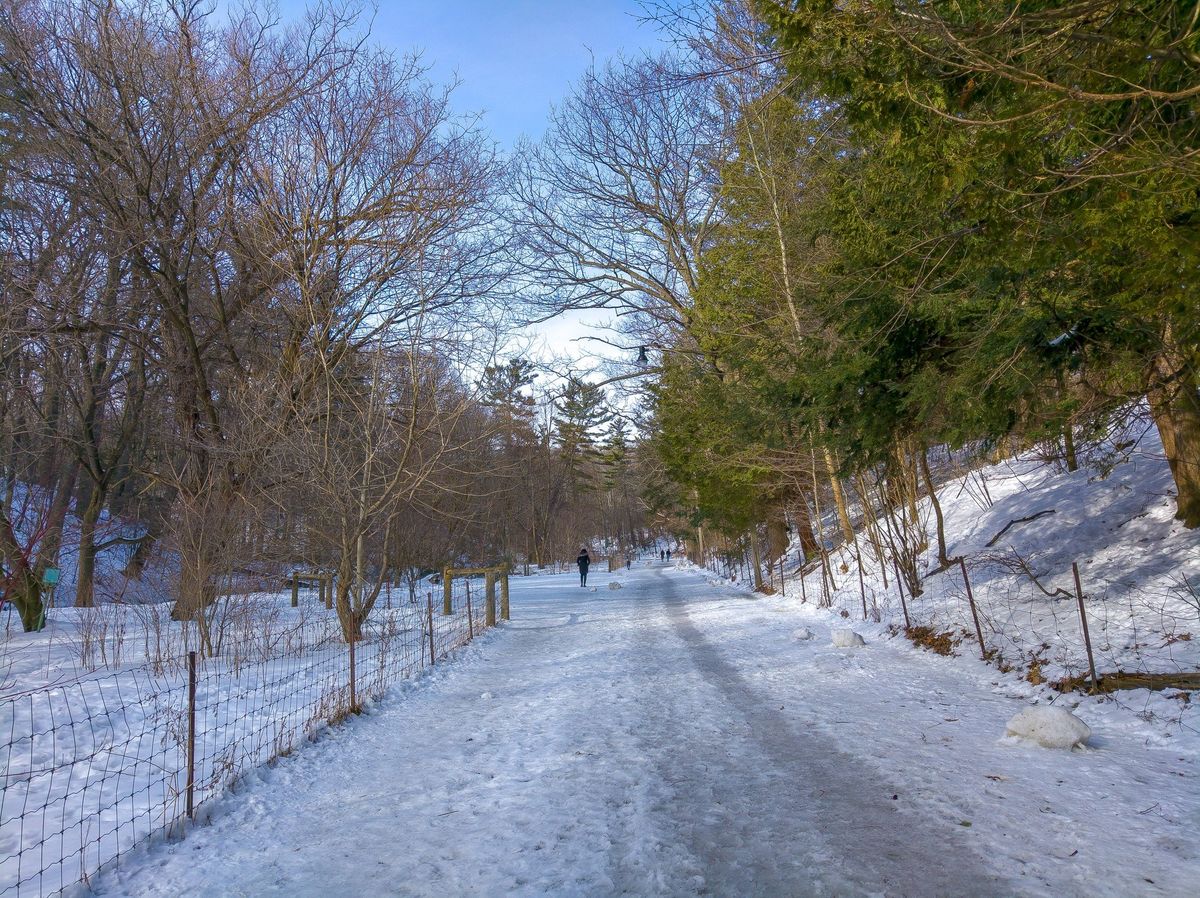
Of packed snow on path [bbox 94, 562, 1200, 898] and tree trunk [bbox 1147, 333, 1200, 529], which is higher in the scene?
tree trunk [bbox 1147, 333, 1200, 529]

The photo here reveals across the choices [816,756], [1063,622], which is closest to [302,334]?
[816,756]

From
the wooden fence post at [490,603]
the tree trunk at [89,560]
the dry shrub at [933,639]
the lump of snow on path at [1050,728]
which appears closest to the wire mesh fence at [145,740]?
the wooden fence post at [490,603]

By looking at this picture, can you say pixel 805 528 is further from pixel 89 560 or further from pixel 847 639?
pixel 89 560

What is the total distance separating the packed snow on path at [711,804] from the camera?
357cm

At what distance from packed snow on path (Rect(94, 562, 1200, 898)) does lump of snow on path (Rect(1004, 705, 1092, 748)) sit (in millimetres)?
90

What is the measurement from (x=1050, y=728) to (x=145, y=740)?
7.10 meters

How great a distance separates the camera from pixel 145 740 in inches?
244

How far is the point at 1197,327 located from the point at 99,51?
14451 millimetres

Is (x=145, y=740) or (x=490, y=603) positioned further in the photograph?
(x=490, y=603)

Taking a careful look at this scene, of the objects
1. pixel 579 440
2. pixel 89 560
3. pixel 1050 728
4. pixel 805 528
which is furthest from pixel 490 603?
pixel 579 440

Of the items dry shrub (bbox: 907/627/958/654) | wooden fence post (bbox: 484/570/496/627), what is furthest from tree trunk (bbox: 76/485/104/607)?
dry shrub (bbox: 907/627/958/654)

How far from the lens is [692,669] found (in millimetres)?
9469

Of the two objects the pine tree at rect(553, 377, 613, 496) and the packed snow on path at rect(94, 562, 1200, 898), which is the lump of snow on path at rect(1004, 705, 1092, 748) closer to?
the packed snow on path at rect(94, 562, 1200, 898)

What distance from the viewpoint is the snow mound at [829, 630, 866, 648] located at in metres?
10.3
